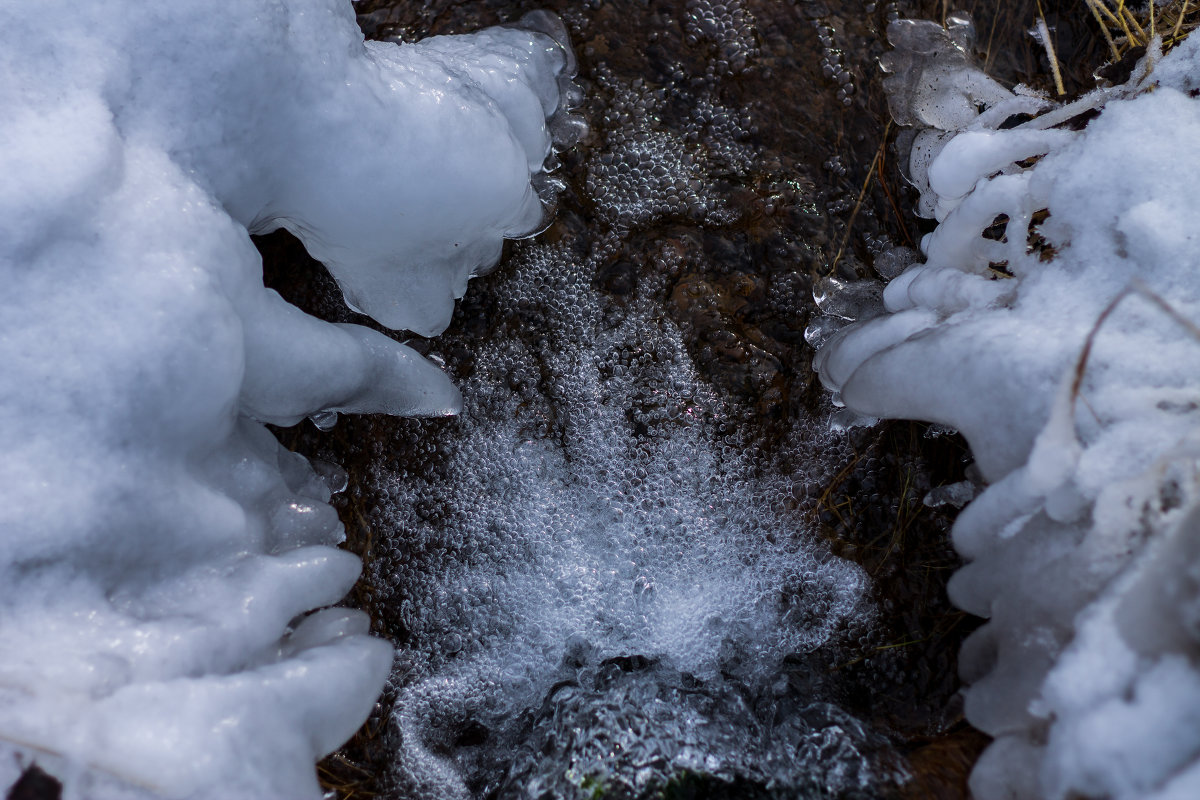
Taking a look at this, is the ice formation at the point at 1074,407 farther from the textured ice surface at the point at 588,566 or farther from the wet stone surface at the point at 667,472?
the textured ice surface at the point at 588,566

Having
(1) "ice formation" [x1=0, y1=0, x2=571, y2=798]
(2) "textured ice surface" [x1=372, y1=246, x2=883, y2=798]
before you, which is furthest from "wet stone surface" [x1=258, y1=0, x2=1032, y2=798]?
(1) "ice formation" [x1=0, y1=0, x2=571, y2=798]

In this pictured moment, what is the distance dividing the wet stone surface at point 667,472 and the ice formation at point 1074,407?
22cm

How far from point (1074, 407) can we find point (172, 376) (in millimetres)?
1318

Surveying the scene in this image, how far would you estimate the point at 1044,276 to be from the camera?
1.38 metres

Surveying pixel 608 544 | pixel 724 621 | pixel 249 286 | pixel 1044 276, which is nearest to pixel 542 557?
pixel 608 544

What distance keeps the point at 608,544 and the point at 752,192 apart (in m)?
0.87

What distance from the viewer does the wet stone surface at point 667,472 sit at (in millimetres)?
1601

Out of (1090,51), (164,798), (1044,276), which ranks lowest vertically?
(164,798)

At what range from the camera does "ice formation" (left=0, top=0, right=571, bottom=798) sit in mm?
1124

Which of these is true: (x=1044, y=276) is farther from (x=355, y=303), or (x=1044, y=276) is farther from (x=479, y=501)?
(x=355, y=303)

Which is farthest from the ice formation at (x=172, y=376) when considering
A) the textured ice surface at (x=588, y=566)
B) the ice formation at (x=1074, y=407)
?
the ice formation at (x=1074, y=407)

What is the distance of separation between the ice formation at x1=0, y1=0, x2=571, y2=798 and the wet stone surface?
349mm

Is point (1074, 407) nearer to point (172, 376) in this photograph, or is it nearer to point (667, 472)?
point (667, 472)

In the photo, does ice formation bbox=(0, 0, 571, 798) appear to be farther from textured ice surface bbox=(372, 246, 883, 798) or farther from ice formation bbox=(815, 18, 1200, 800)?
ice formation bbox=(815, 18, 1200, 800)
